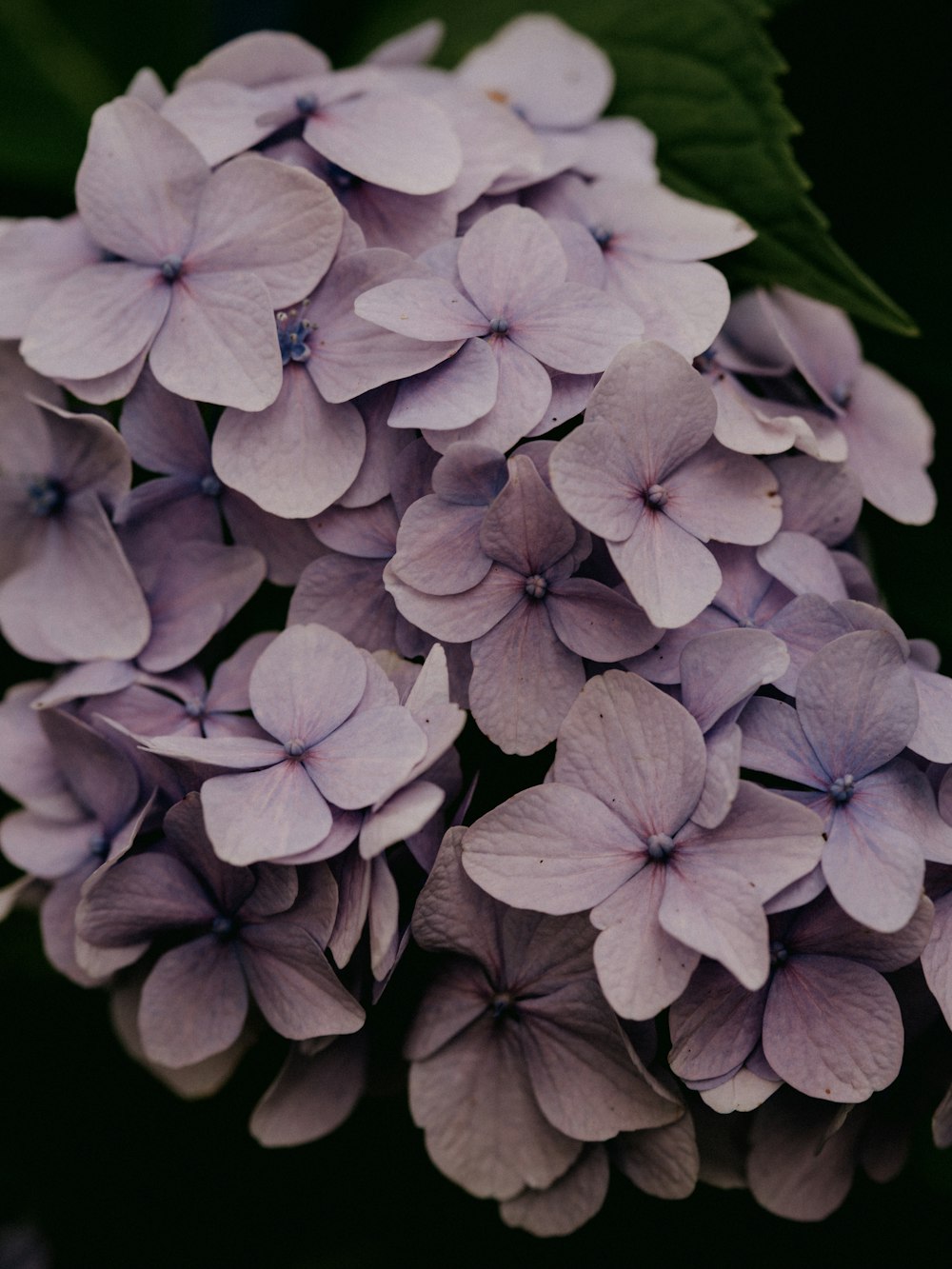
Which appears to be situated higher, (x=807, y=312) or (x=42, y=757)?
(x=807, y=312)

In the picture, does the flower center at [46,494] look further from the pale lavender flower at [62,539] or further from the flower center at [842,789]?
the flower center at [842,789]

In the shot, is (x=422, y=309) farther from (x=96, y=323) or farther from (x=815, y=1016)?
(x=815, y=1016)

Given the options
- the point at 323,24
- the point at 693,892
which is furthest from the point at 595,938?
the point at 323,24

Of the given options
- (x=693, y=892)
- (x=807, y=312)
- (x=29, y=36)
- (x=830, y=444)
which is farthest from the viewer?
(x=29, y=36)

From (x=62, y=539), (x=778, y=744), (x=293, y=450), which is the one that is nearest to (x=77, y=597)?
(x=62, y=539)

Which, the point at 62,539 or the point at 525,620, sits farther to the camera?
the point at 62,539

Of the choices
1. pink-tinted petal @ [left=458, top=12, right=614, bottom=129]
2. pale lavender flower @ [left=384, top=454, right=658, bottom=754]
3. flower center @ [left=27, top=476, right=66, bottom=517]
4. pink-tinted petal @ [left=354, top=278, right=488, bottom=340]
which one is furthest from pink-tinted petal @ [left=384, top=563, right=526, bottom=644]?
pink-tinted petal @ [left=458, top=12, right=614, bottom=129]

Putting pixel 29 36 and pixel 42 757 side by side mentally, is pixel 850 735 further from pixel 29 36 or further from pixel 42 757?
pixel 29 36
